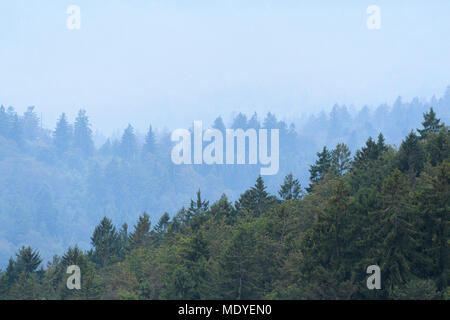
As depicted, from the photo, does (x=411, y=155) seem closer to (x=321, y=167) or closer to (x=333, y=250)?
(x=333, y=250)

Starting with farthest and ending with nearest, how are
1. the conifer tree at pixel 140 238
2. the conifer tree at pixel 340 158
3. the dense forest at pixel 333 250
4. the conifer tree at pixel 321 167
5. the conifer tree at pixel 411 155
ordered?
the conifer tree at pixel 140 238
the conifer tree at pixel 321 167
the conifer tree at pixel 340 158
the conifer tree at pixel 411 155
the dense forest at pixel 333 250

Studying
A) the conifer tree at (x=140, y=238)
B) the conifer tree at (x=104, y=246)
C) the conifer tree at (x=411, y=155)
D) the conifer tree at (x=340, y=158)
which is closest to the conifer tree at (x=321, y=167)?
the conifer tree at (x=340, y=158)

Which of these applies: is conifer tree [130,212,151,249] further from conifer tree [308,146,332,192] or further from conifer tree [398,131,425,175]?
conifer tree [398,131,425,175]

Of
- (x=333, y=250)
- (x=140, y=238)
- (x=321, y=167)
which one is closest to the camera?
(x=333, y=250)

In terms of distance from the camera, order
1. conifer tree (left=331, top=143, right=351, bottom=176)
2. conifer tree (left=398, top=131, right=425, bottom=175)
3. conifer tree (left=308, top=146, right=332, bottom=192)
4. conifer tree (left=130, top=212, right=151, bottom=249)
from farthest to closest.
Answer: conifer tree (left=130, top=212, right=151, bottom=249) < conifer tree (left=308, top=146, right=332, bottom=192) < conifer tree (left=331, top=143, right=351, bottom=176) < conifer tree (left=398, top=131, right=425, bottom=175)

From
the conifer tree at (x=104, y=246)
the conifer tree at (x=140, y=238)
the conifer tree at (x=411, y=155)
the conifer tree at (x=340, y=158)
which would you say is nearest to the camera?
the conifer tree at (x=411, y=155)

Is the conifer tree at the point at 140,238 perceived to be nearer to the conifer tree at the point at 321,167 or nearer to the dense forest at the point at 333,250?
the dense forest at the point at 333,250

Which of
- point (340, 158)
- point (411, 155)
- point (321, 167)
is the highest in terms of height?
point (340, 158)

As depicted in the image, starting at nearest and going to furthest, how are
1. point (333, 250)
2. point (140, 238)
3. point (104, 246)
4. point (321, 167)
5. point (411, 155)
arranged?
point (333, 250) < point (411, 155) < point (321, 167) < point (140, 238) < point (104, 246)

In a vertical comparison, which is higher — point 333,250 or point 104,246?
point 104,246

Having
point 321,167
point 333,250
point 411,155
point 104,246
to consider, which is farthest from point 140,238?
point 333,250

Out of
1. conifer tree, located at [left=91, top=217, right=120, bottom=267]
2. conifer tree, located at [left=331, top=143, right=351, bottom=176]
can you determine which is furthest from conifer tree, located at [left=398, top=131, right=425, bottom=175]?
conifer tree, located at [left=91, top=217, right=120, bottom=267]

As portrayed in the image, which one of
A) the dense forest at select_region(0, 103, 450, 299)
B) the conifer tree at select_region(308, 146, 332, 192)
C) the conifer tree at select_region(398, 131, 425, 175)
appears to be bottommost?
the dense forest at select_region(0, 103, 450, 299)
